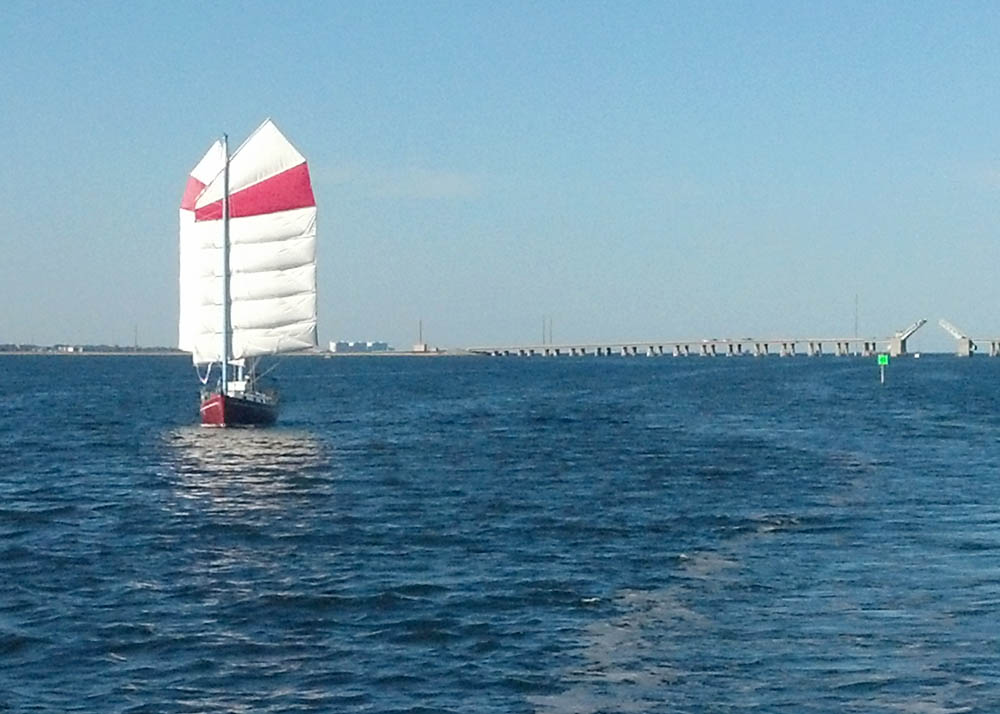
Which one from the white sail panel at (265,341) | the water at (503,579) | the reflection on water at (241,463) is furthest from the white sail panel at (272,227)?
the water at (503,579)

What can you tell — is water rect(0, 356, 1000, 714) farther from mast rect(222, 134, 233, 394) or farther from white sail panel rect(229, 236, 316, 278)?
white sail panel rect(229, 236, 316, 278)

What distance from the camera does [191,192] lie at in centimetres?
6675

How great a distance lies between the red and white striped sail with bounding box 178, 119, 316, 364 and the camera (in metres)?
61.6

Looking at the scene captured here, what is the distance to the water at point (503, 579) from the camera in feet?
50.5

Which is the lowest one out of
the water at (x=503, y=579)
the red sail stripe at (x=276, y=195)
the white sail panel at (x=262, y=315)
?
the water at (x=503, y=579)

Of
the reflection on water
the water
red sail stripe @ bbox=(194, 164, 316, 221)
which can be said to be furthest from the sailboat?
the water

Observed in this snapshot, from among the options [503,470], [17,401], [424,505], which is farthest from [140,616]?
[17,401]

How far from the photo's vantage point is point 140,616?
746 inches

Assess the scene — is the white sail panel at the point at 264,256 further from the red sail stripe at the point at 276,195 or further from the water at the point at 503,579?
the water at the point at 503,579

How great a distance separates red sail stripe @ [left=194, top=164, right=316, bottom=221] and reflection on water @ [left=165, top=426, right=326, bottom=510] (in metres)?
9.56

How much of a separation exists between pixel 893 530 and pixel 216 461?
23.3m

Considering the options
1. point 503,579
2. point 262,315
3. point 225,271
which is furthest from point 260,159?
point 503,579

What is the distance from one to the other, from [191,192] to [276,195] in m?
6.69

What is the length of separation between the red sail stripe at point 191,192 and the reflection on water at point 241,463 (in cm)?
1178
